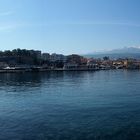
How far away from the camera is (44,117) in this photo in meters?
26.3

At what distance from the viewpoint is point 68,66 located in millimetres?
172375

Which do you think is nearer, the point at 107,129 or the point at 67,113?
the point at 107,129

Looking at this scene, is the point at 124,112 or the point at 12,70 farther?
the point at 12,70

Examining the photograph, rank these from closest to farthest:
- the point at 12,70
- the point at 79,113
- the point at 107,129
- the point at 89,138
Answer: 1. the point at 89,138
2. the point at 107,129
3. the point at 79,113
4. the point at 12,70

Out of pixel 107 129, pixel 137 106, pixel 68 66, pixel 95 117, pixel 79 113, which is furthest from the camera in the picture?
pixel 68 66

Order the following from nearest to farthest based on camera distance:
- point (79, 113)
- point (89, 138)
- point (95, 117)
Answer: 1. point (89, 138)
2. point (95, 117)
3. point (79, 113)

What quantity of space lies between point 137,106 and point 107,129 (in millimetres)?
9713

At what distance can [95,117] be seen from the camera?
2577 cm

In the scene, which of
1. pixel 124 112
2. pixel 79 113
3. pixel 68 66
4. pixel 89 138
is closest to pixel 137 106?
pixel 124 112

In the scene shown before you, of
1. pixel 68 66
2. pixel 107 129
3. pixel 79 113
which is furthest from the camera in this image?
pixel 68 66

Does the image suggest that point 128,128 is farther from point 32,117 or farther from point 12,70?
point 12,70

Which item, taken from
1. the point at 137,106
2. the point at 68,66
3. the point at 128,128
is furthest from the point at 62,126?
the point at 68,66

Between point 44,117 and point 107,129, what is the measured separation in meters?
6.26

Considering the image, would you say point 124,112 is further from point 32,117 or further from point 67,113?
point 32,117
